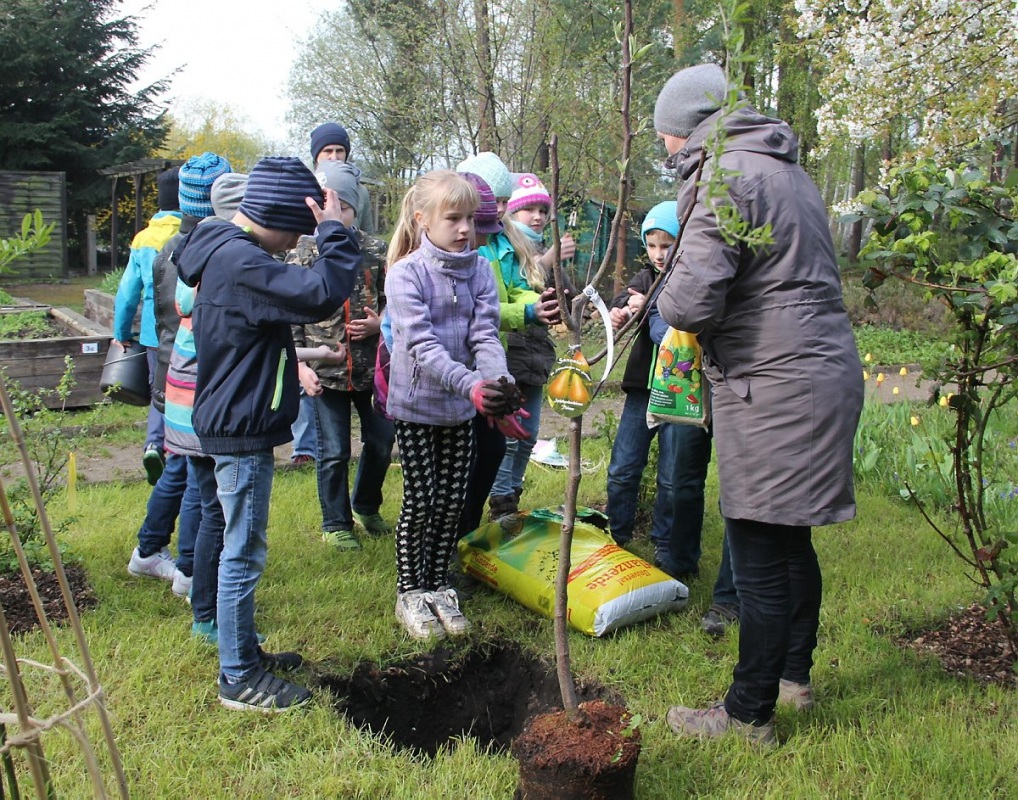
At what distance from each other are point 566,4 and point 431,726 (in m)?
9.43

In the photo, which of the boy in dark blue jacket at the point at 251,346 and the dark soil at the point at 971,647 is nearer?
the boy in dark blue jacket at the point at 251,346

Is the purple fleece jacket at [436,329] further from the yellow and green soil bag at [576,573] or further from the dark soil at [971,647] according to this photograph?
the dark soil at [971,647]

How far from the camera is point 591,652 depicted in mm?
3371

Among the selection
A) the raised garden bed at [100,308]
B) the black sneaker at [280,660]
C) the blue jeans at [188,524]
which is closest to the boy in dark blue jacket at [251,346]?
the black sneaker at [280,660]

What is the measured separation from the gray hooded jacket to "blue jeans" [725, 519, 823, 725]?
120mm

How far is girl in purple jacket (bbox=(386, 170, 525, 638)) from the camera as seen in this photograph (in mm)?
3332

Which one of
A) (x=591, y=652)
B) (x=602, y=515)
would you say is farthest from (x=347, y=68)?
(x=591, y=652)

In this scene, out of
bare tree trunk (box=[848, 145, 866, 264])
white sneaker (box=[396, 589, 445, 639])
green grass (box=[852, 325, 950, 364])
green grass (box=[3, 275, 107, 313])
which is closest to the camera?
white sneaker (box=[396, 589, 445, 639])

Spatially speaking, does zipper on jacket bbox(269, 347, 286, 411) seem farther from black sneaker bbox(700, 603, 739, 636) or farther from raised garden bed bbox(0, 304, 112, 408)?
raised garden bed bbox(0, 304, 112, 408)

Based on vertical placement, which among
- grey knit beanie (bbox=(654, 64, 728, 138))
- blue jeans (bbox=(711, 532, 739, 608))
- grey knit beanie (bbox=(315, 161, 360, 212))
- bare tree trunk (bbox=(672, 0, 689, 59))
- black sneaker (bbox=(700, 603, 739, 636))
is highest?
bare tree trunk (bbox=(672, 0, 689, 59))

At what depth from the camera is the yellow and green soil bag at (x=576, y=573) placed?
348cm

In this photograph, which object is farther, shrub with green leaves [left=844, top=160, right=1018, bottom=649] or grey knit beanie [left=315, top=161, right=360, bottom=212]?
grey knit beanie [left=315, top=161, right=360, bottom=212]

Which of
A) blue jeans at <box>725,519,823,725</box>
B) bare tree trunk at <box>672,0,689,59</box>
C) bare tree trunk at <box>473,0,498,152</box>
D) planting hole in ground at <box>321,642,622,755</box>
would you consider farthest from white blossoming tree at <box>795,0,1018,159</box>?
planting hole in ground at <box>321,642,622,755</box>

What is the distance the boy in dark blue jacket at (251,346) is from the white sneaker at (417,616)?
59 centimetres
